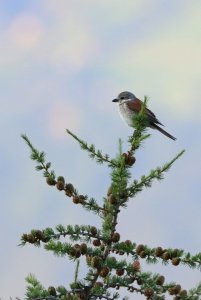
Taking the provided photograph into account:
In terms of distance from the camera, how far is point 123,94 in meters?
15.4

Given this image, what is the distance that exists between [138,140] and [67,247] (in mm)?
1543

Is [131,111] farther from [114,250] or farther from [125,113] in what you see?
[114,250]

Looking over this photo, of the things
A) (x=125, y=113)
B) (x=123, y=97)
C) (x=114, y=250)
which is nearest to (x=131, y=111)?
(x=125, y=113)

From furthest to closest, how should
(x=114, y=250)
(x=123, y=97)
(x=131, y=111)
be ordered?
(x=123, y=97) < (x=131, y=111) < (x=114, y=250)

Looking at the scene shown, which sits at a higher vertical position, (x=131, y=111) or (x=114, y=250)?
(x=131, y=111)

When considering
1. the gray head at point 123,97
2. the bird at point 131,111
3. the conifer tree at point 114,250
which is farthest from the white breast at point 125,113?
the conifer tree at point 114,250

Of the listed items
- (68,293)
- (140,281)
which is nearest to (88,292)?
(68,293)

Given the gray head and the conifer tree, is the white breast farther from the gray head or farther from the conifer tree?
the conifer tree

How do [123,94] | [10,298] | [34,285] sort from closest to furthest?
[10,298] → [34,285] → [123,94]

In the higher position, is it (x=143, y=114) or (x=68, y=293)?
(x=143, y=114)

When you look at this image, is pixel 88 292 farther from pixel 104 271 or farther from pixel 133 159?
pixel 133 159

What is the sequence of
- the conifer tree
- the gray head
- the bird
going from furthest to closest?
the gray head, the bird, the conifer tree

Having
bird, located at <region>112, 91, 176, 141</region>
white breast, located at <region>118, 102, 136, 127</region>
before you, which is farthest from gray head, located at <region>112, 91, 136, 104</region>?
white breast, located at <region>118, 102, 136, 127</region>


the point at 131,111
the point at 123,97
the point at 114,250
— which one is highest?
the point at 123,97
